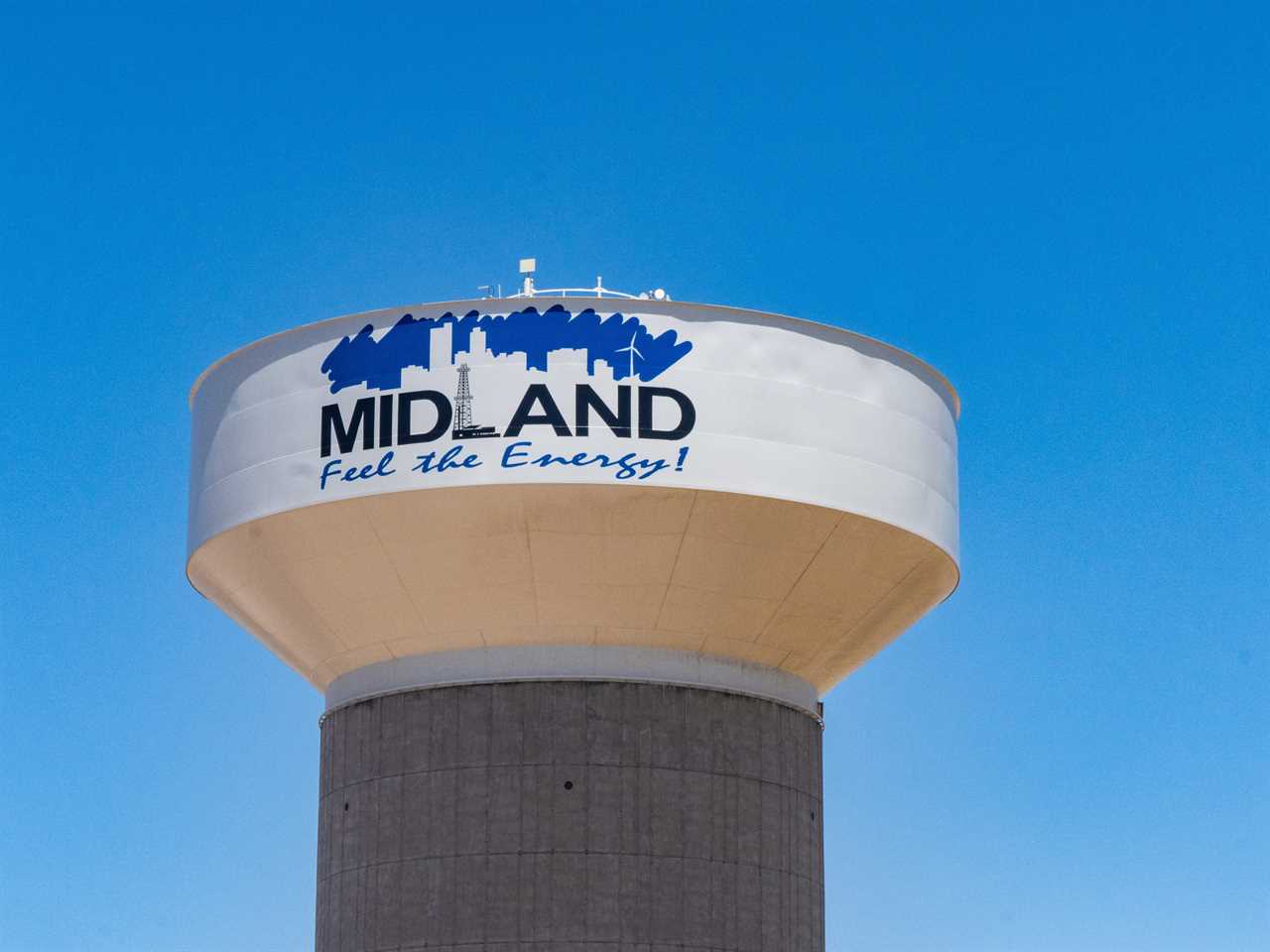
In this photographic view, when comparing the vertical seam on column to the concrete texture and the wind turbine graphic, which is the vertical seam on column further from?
the wind turbine graphic

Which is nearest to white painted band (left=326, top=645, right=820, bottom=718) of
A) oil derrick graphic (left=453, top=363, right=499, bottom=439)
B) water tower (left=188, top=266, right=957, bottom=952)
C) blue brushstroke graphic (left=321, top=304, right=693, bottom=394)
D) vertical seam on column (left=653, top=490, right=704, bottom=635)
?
water tower (left=188, top=266, right=957, bottom=952)

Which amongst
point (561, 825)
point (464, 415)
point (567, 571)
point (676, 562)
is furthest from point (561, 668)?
point (464, 415)

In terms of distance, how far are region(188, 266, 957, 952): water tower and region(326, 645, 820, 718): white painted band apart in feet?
0.11

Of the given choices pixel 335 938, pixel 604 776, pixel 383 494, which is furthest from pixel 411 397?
pixel 335 938

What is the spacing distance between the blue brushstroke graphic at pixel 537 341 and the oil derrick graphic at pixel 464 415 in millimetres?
271

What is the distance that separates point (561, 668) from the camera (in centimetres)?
2766

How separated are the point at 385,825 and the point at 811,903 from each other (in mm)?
5754

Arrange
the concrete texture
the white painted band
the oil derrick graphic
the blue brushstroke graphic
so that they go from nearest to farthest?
1. the oil derrick graphic
2. the blue brushstroke graphic
3. the concrete texture
4. the white painted band

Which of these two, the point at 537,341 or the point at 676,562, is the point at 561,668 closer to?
the point at 676,562

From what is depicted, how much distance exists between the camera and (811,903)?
29.2 m

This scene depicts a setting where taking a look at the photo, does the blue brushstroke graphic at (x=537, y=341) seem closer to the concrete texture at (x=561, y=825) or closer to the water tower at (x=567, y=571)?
the water tower at (x=567, y=571)

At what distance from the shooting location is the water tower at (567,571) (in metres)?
26.2

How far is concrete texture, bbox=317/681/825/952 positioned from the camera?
27016 mm

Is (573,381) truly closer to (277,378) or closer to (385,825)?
(277,378)
